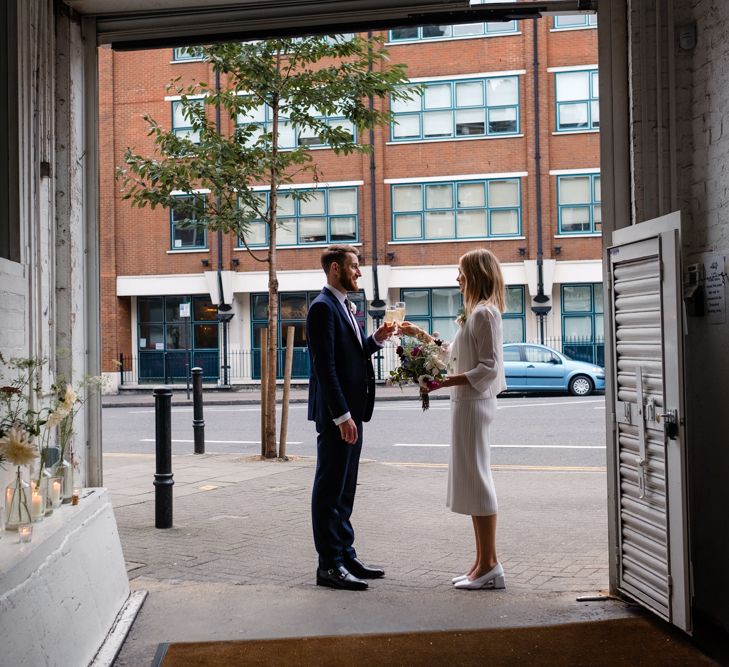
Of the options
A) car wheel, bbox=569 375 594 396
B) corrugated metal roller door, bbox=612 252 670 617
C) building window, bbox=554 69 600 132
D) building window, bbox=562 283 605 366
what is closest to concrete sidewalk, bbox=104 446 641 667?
corrugated metal roller door, bbox=612 252 670 617

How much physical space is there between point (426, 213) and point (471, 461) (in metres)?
23.8

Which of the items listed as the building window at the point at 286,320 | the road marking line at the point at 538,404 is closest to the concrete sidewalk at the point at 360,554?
the road marking line at the point at 538,404

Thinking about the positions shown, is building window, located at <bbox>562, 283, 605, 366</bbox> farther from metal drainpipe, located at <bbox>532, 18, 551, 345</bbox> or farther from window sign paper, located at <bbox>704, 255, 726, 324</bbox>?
window sign paper, located at <bbox>704, 255, 726, 324</bbox>

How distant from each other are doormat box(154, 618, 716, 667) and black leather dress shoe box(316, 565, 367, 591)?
879 mm

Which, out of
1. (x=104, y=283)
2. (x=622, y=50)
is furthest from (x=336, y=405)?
(x=104, y=283)

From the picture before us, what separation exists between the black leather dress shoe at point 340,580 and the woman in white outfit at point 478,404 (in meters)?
0.59

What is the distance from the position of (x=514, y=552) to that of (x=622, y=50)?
11.4 feet

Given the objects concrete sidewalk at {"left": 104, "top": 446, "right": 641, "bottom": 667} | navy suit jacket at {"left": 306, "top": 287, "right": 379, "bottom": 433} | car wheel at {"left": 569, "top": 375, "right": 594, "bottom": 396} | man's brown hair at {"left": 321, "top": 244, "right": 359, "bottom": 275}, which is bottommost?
concrete sidewalk at {"left": 104, "top": 446, "right": 641, "bottom": 667}

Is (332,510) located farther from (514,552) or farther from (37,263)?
(37,263)

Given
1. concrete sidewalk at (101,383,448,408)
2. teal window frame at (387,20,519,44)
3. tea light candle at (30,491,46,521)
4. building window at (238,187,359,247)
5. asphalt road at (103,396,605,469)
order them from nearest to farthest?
tea light candle at (30,491,46,521)
asphalt road at (103,396,605,469)
concrete sidewalk at (101,383,448,408)
teal window frame at (387,20,519,44)
building window at (238,187,359,247)

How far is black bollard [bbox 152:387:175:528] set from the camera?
7.45m

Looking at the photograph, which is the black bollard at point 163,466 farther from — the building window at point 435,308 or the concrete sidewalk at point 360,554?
the building window at point 435,308

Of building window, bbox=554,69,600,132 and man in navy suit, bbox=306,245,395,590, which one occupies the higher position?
building window, bbox=554,69,600,132

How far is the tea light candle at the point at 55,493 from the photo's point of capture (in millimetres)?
4504
